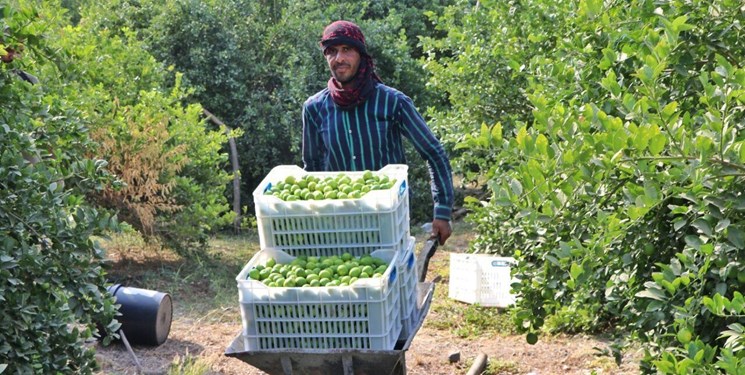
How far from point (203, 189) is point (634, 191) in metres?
7.27

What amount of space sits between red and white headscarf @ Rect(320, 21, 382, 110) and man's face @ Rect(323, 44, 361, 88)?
25 millimetres

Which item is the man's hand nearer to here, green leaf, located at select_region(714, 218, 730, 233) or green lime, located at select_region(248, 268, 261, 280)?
green lime, located at select_region(248, 268, 261, 280)

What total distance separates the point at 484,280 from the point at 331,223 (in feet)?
12.0

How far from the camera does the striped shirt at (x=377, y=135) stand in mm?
5570

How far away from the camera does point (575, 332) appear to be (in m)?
7.52

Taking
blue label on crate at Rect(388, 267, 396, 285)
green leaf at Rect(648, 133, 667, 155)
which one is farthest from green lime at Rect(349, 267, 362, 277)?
green leaf at Rect(648, 133, 667, 155)

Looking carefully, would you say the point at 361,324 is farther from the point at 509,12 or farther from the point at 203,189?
the point at 203,189

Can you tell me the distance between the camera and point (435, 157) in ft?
18.5

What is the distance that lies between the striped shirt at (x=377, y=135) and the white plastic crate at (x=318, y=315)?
46.6 inches

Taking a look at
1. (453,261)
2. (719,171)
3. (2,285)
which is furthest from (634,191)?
(453,261)

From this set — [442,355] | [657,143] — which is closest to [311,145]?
[442,355]

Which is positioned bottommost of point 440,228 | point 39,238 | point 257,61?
point 257,61

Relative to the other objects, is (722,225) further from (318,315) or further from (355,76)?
(355,76)

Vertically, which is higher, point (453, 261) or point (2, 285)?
point (2, 285)
